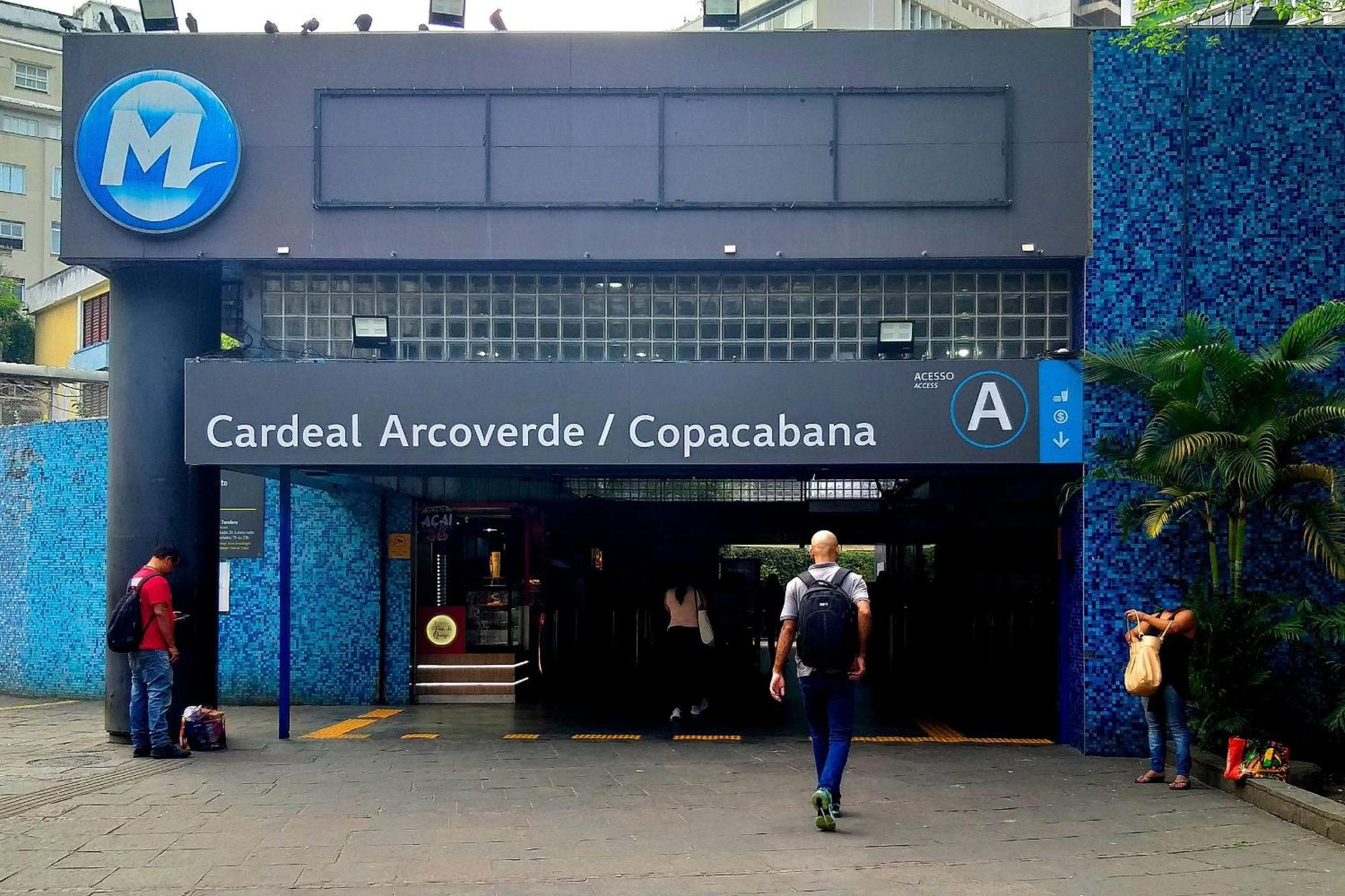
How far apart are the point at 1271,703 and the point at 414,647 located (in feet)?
27.2

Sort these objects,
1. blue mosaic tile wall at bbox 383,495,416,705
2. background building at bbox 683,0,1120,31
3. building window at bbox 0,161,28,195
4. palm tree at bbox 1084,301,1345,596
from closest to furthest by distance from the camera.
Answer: palm tree at bbox 1084,301,1345,596 < blue mosaic tile wall at bbox 383,495,416,705 < building window at bbox 0,161,28,195 < background building at bbox 683,0,1120,31

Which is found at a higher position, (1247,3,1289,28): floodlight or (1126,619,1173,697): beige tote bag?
(1247,3,1289,28): floodlight

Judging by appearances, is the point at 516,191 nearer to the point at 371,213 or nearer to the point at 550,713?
the point at 371,213

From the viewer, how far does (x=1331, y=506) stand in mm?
9203

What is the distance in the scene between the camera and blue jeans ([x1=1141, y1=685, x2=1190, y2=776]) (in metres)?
8.84

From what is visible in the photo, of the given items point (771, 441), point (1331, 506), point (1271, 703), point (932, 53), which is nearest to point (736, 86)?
point (932, 53)

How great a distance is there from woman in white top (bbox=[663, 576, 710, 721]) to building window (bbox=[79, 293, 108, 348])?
19.4m

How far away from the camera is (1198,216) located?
10.4 metres

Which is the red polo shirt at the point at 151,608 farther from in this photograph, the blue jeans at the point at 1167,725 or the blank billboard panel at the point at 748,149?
the blue jeans at the point at 1167,725

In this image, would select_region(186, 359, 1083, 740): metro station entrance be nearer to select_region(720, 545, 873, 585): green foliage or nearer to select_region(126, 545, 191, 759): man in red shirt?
select_region(126, 545, 191, 759): man in red shirt

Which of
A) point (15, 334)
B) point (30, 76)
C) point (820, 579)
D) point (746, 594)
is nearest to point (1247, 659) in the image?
point (820, 579)

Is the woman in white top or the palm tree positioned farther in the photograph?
the woman in white top

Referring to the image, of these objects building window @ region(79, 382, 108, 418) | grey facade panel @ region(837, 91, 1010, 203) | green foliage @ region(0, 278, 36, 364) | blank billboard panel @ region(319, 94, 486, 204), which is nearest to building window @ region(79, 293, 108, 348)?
building window @ region(79, 382, 108, 418)

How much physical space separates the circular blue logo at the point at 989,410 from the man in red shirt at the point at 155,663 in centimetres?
629
